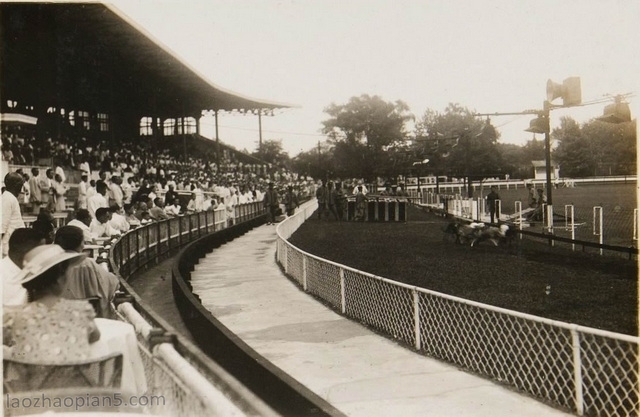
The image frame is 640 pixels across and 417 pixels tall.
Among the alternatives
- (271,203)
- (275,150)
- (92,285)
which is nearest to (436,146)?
(271,203)

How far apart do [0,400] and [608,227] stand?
1781 cm

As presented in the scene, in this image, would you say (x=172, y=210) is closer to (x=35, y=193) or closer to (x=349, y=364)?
(x=35, y=193)

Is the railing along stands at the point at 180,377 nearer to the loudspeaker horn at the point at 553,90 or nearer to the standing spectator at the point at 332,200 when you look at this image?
the loudspeaker horn at the point at 553,90

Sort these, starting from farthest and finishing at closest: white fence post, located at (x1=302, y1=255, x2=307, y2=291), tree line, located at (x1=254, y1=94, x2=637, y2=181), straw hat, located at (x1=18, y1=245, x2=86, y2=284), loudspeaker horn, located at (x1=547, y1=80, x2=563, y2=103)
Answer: tree line, located at (x1=254, y1=94, x2=637, y2=181)
loudspeaker horn, located at (x1=547, y1=80, x2=563, y2=103)
white fence post, located at (x1=302, y1=255, x2=307, y2=291)
straw hat, located at (x1=18, y1=245, x2=86, y2=284)

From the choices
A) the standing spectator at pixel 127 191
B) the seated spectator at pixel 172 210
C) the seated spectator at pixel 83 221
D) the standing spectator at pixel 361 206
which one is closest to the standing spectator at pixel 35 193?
the standing spectator at pixel 127 191

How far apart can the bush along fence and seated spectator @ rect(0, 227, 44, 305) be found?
141 inches

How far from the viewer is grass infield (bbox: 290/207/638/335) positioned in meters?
8.27

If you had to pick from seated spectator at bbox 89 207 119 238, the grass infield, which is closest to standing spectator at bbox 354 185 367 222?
the grass infield

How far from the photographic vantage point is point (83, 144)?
2581cm

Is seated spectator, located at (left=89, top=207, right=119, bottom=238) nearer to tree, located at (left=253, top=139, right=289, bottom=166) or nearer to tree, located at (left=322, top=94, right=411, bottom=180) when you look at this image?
tree, located at (left=322, top=94, right=411, bottom=180)

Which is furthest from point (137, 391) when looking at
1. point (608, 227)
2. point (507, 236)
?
point (608, 227)

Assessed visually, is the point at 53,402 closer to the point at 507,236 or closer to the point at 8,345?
the point at 8,345

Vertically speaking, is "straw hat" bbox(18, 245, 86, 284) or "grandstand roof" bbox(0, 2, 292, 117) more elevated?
"grandstand roof" bbox(0, 2, 292, 117)

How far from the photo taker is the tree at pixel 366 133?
38.7 metres
